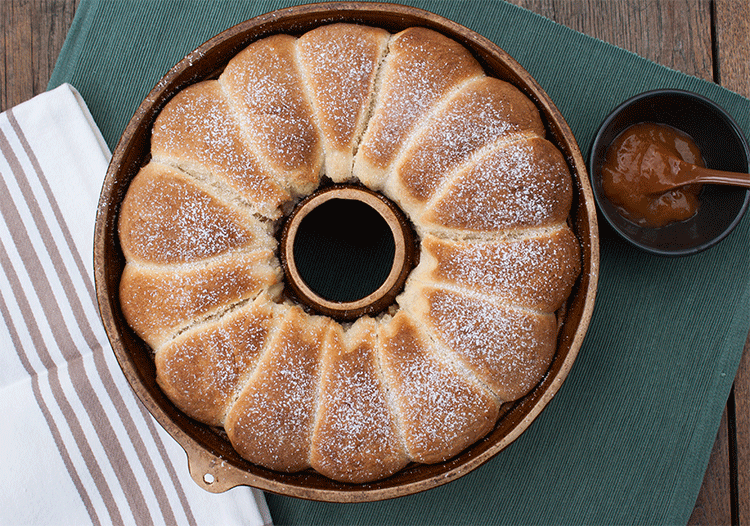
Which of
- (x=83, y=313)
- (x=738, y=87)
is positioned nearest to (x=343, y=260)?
(x=83, y=313)

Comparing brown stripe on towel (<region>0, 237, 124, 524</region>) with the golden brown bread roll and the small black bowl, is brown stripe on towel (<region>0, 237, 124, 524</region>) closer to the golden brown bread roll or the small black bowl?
the golden brown bread roll

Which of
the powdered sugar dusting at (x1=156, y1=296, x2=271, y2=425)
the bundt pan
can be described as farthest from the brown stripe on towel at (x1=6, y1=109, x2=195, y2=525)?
the powdered sugar dusting at (x1=156, y1=296, x2=271, y2=425)

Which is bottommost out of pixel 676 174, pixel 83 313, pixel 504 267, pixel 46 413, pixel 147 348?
pixel 46 413

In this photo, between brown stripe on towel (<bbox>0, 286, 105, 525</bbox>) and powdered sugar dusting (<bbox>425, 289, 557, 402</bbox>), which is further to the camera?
brown stripe on towel (<bbox>0, 286, 105, 525</bbox>)

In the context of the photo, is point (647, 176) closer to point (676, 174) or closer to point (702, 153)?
point (676, 174)

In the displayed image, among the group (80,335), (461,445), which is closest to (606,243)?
(461,445)

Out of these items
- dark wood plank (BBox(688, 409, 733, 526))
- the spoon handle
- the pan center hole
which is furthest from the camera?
dark wood plank (BBox(688, 409, 733, 526))
